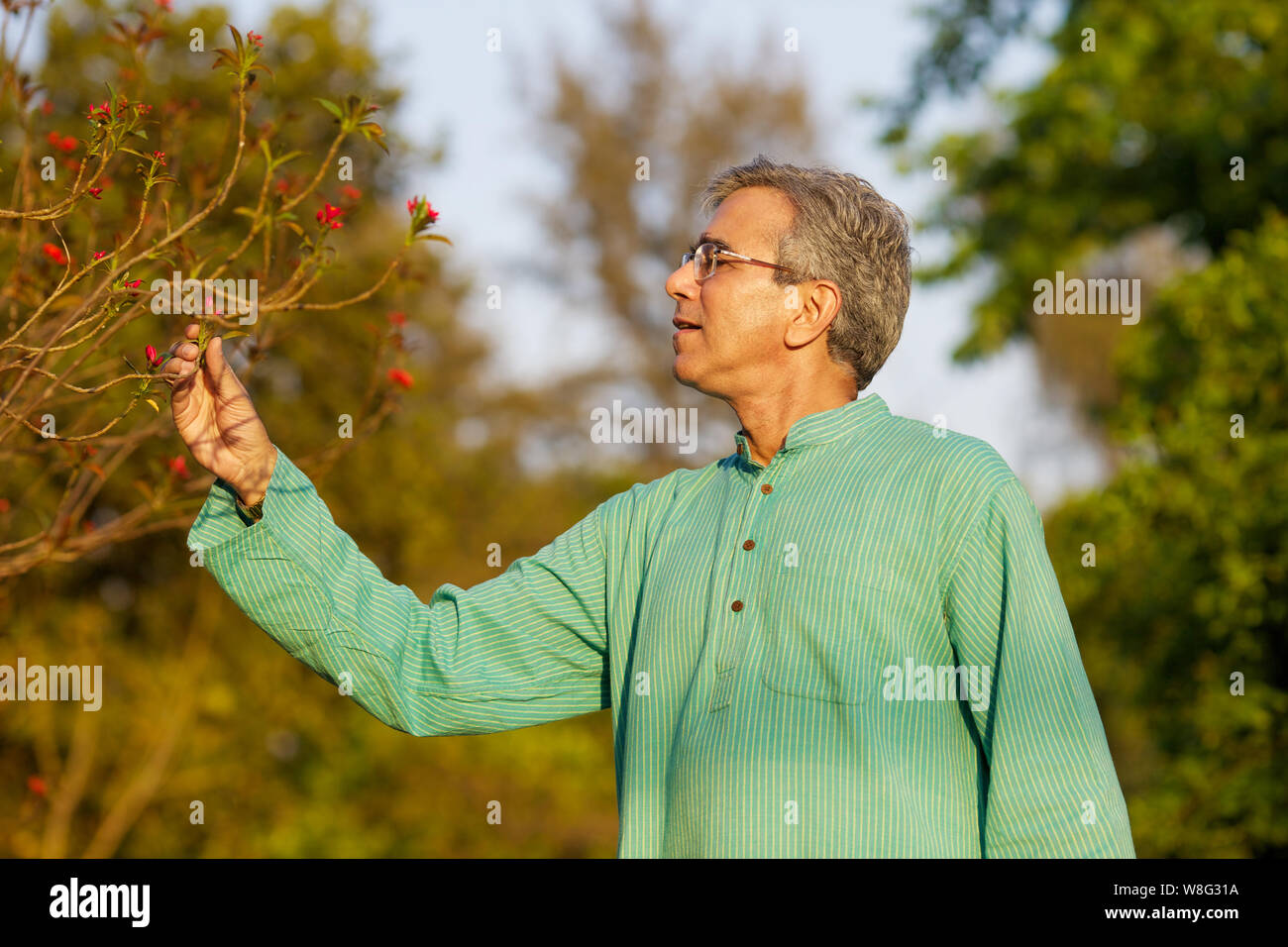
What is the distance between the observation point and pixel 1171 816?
Answer: 6.58 m

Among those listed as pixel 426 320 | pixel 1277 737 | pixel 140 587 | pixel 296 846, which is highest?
pixel 426 320

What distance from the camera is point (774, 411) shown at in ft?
8.13

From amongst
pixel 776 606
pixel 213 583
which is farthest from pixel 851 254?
pixel 213 583

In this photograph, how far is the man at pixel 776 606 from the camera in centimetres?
202

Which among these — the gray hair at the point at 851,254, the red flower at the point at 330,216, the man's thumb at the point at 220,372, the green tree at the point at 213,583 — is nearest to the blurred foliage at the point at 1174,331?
the green tree at the point at 213,583

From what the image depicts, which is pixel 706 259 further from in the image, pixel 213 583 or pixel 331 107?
pixel 213 583

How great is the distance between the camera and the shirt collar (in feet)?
7.80

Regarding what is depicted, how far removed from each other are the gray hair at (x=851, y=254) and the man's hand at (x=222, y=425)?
0.96 meters

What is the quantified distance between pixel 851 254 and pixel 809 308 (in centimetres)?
14

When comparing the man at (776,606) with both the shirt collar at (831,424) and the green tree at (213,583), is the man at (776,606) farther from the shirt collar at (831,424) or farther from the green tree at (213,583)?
the green tree at (213,583)

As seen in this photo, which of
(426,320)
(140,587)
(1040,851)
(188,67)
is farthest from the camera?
(426,320)

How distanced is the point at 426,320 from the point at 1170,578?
20.9ft

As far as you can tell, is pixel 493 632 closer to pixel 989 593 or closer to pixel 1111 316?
pixel 989 593
